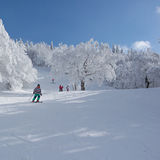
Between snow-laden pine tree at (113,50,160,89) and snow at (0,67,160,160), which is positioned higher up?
snow-laden pine tree at (113,50,160,89)

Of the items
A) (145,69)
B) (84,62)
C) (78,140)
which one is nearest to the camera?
(78,140)

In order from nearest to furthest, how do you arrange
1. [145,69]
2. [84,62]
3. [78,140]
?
1. [78,140]
2. [84,62]
3. [145,69]

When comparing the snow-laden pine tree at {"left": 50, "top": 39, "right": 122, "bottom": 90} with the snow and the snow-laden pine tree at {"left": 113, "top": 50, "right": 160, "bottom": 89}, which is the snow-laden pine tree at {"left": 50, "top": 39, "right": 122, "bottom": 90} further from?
the snow

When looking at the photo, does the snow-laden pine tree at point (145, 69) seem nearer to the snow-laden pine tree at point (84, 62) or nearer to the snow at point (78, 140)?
the snow-laden pine tree at point (84, 62)

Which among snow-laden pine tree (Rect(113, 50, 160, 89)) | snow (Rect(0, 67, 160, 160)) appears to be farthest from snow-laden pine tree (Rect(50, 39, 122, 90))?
snow (Rect(0, 67, 160, 160))

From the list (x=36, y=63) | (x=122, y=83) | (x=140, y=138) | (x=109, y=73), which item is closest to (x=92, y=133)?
(x=140, y=138)

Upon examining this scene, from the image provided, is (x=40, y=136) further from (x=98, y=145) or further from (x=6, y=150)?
(x=98, y=145)

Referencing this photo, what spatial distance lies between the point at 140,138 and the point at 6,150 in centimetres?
374

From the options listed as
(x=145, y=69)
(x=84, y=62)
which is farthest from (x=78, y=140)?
(x=145, y=69)

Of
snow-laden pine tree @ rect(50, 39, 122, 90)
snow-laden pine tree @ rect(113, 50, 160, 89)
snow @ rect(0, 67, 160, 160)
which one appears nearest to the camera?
snow @ rect(0, 67, 160, 160)

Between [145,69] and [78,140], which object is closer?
[78,140]

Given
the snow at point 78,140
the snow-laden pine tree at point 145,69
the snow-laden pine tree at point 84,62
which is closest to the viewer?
the snow at point 78,140

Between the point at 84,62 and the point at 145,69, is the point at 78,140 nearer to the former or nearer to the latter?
the point at 84,62

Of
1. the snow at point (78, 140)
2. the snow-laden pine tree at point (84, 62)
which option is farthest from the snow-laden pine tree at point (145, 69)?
the snow at point (78, 140)
